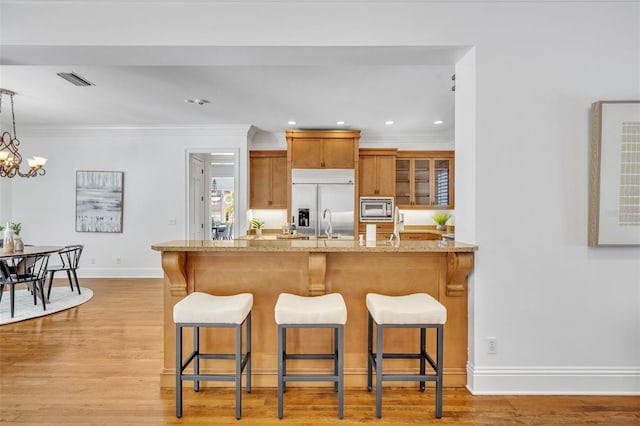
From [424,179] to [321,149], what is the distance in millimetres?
1984

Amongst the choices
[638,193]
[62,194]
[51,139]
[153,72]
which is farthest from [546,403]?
[51,139]

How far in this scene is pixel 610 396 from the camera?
215 cm

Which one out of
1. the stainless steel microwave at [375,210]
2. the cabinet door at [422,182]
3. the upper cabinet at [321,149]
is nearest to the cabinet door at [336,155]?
the upper cabinet at [321,149]

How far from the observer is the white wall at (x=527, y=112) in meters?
2.18

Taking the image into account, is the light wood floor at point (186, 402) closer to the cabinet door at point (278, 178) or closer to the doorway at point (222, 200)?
the cabinet door at point (278, 178)

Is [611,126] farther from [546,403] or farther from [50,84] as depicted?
[50,84]

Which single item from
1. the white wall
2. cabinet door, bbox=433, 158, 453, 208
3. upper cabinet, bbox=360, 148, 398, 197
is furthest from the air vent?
cabinet door, bbox=433, 158, 453, 208

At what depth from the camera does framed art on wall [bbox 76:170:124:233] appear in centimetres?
577

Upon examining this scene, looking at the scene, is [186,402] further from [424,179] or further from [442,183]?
[442,183]

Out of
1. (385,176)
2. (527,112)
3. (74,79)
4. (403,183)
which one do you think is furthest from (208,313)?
(403,183)

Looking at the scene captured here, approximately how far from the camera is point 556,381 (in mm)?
2188

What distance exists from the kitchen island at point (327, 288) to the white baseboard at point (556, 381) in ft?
0.55

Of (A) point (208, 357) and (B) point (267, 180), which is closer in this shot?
(A) point (208, 357)

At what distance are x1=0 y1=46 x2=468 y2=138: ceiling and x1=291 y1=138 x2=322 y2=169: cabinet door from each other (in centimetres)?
27
